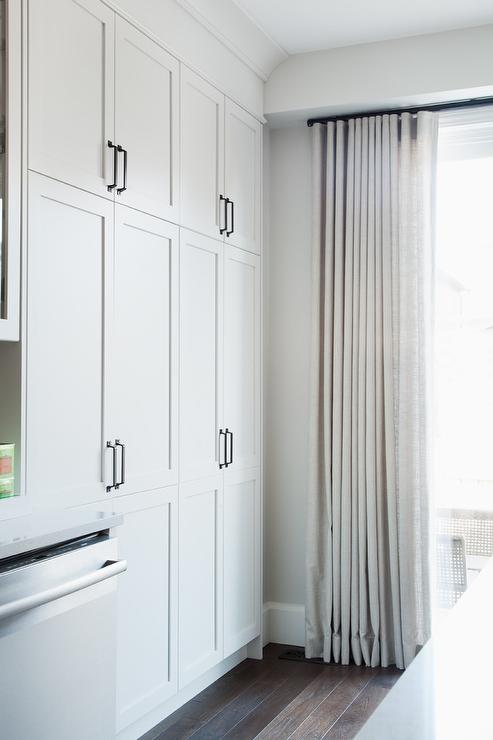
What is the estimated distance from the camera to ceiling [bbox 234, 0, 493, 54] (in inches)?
124

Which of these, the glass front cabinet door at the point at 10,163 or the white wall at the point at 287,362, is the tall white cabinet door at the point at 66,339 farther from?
the white wall at the point at 287,362

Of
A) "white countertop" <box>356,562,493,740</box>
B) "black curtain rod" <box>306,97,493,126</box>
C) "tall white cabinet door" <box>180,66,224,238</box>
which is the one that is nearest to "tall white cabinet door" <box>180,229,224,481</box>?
"tall white cabinet door" <box>180,66,224,238</box>

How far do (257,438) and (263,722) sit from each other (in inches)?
49.2

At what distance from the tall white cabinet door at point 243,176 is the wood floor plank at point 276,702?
6.26 feet

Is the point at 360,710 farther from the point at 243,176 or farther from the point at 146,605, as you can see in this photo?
the point at 243,176

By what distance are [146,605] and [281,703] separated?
2.64ft

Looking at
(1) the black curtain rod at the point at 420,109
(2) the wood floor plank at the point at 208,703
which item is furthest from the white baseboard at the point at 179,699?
(1) the black curtain rod at the point at 420,109

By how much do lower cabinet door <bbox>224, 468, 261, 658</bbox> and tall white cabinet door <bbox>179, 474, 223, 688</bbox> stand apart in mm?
78

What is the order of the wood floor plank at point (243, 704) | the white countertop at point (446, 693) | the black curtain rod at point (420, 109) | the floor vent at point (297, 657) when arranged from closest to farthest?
1. the white countertop at point (446, 693)
2. the wood floor plank at point (243, 704)
3. the black curtain rod at point (420, 109)
4. the floor vent at point (297, 657)

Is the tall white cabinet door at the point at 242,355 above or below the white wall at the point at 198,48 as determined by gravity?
below

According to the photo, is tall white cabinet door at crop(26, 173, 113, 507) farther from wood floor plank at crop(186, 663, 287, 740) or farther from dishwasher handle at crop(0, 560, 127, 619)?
wood floor plank at crop(186, 663, 287, 740)

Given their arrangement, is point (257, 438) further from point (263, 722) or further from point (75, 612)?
point (75, 612)

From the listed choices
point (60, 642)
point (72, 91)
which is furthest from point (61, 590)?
point (72, 91)

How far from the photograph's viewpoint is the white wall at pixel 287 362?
391cm
